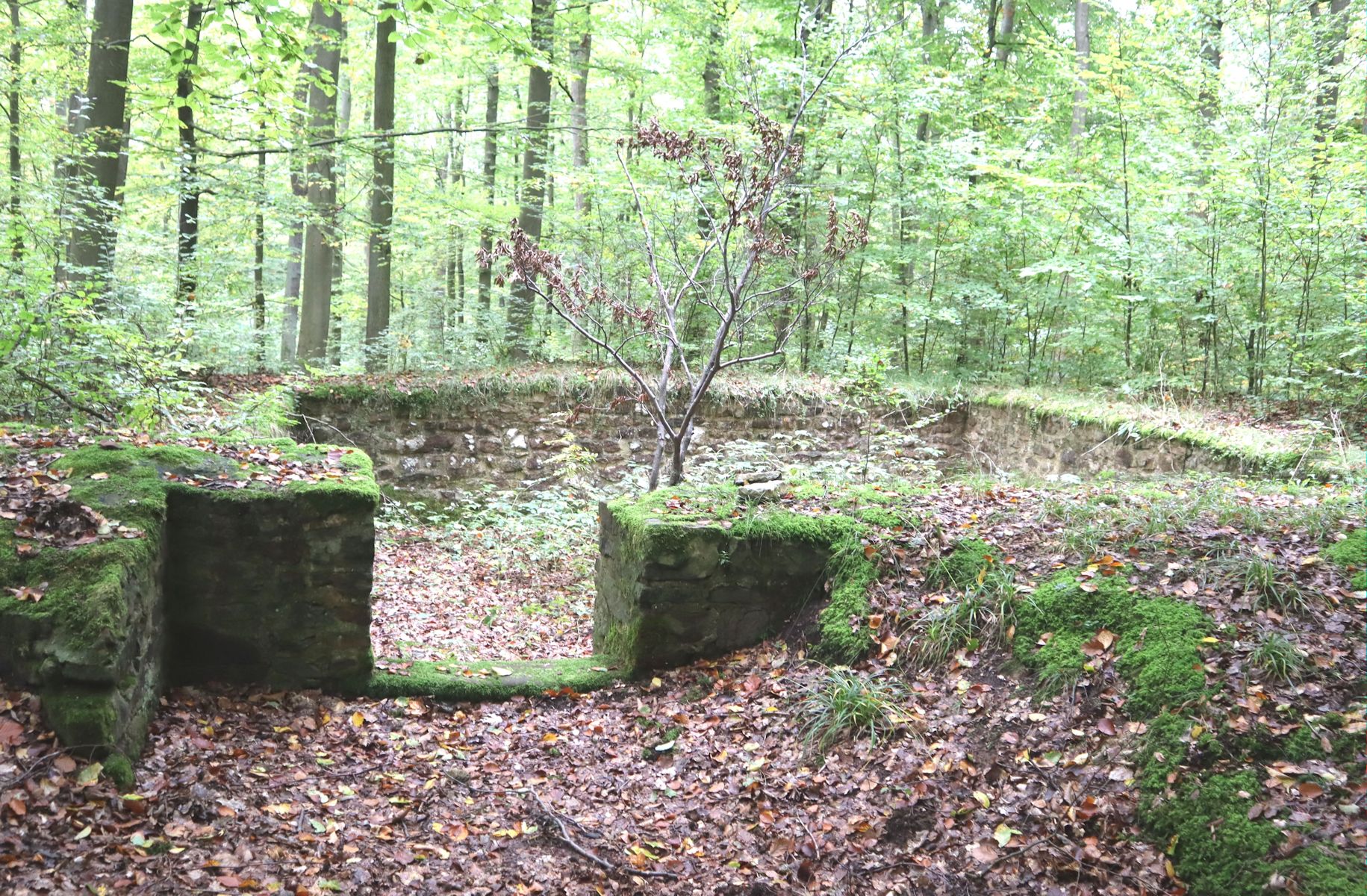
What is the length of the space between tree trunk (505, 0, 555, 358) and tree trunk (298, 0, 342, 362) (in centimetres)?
248

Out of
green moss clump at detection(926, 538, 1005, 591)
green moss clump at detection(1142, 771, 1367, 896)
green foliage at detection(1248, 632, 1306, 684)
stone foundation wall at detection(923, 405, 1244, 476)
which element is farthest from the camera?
stone foundation wall at detection(923, 405, 1244, 476)

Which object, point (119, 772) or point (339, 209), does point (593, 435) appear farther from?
point (119, 772)

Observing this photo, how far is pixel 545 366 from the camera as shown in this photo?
1050cm

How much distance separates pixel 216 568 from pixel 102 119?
5739mm

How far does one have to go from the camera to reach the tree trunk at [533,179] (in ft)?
34.0

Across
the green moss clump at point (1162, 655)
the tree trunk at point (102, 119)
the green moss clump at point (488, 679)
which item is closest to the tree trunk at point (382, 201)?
the tree trunk at point (102, 119)

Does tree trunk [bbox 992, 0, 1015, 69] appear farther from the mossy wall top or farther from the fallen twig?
the fallen twig

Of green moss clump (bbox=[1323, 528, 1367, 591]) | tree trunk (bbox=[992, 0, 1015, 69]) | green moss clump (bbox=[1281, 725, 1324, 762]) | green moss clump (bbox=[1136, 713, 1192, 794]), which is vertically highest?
tree trunk (bbox=[992, 0, 1015, 69])

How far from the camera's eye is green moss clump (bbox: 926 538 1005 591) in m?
3.91

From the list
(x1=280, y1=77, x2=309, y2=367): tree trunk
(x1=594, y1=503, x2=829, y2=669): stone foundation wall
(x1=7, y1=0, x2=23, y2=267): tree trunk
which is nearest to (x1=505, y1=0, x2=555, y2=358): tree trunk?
(x1=280, y1=77, x2=309, y2=367): tree trunk

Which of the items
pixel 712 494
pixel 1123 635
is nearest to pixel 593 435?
pixel 712 494

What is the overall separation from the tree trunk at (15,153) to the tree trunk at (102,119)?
0.51 metres

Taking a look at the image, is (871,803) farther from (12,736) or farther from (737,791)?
(12,736)

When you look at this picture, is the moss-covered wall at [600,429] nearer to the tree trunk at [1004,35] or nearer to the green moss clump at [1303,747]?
the green moss clump at [1303,747]
